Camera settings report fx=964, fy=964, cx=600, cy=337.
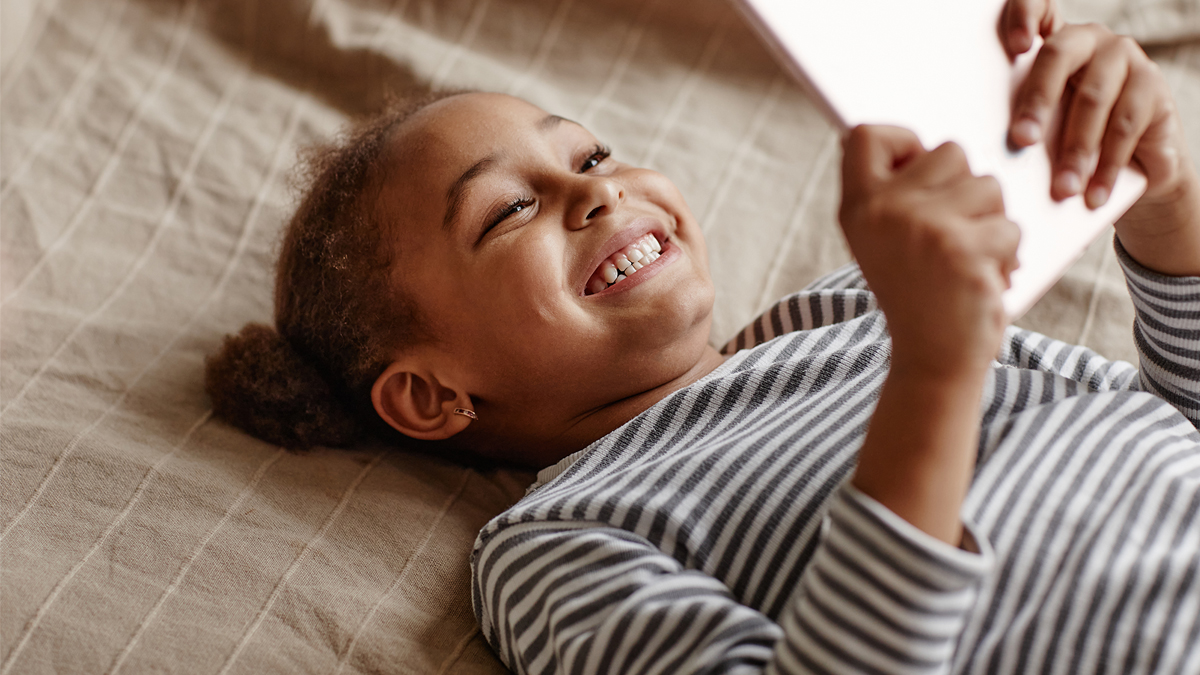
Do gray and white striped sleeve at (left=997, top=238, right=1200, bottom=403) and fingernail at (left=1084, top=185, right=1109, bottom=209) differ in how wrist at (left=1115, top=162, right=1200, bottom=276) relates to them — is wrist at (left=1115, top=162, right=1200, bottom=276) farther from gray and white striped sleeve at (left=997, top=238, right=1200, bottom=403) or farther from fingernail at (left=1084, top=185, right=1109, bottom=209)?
fingernail at (left=1084, top=185, right=1109, bottom=209)

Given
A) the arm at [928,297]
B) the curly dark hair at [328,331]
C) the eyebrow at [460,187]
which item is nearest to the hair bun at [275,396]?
the curly dark hair at [328,331]

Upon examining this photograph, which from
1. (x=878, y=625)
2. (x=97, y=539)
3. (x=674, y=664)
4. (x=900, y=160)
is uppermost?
(x=900, y=160)

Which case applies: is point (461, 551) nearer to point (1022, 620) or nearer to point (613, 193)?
point (613, 193)

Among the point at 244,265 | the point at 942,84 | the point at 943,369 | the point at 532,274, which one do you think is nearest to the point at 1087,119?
the point at 942,84

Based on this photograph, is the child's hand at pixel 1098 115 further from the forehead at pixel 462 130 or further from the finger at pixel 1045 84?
the forehead at pixel 462 130

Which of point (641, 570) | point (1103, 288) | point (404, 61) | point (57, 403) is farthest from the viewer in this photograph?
point (404, 61)

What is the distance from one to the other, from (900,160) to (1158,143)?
27cm

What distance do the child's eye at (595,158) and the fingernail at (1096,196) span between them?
1.56 feet

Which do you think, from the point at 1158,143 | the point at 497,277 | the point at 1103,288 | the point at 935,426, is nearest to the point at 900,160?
the point at 935,426

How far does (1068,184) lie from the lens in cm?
65

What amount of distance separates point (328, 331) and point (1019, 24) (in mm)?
690

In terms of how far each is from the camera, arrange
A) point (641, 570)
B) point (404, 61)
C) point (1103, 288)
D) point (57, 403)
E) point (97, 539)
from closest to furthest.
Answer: point (641, 570) < point (97, 539) < point (57, 403) < point (1103, 288) < point (404, 61)

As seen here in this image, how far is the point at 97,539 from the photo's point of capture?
838 mm

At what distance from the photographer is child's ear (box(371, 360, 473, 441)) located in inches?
37.6
